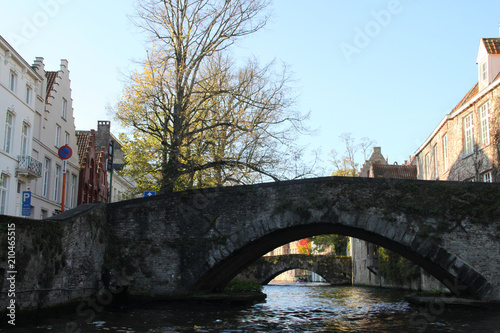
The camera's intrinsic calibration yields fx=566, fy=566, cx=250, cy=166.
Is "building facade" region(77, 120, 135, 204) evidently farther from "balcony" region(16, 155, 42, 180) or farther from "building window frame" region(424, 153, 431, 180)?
"building window frame" region(424, 153, 431, 180)

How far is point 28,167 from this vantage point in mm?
23141

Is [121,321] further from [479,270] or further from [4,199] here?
[4,199]

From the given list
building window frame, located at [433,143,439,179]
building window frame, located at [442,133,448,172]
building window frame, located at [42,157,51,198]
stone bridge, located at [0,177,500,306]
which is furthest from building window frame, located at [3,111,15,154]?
building window frame, located at [433,143,439,179]

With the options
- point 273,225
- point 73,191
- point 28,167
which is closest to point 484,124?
point 273,225

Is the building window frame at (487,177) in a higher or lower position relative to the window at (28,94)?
lower

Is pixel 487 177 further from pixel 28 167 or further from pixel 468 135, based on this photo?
pixel 28 167

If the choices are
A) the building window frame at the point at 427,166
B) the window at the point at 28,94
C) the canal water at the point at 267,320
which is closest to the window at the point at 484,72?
the building window frame at the point at 427,166

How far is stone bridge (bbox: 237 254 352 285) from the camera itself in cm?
3766

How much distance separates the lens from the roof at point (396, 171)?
110 ft

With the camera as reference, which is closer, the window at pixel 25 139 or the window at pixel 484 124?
the window at pixel 484 124

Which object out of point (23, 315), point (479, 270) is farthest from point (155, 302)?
point (479, 270)

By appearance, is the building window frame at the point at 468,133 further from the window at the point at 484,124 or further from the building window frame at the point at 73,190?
the building window frame at the point at 73,190

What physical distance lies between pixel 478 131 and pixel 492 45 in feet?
10.2

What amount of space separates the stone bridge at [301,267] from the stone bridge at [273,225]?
71.1 ft
